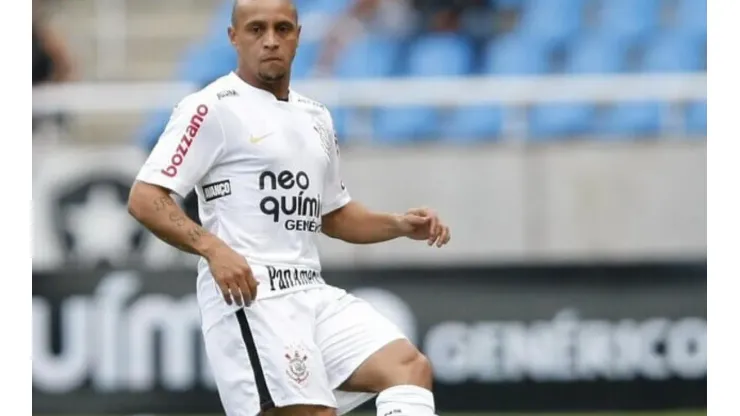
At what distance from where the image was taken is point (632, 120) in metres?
12.9

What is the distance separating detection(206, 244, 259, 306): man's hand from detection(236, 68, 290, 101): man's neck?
71cm

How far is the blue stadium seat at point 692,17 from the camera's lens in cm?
1429

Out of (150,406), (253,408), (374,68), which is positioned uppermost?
(374,68)

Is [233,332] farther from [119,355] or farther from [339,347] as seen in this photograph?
[119,355]

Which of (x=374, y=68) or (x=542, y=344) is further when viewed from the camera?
(x=374, y=68)

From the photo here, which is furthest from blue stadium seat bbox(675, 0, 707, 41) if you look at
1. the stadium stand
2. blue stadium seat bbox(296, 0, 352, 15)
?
blue stadium seat bbox(296, 0, 352, 15)

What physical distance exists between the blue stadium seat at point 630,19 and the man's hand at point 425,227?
28.0 feet

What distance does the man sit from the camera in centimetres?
565

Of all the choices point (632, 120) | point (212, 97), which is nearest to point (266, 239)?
point (212, 97)

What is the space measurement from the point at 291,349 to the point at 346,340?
0.81 ft

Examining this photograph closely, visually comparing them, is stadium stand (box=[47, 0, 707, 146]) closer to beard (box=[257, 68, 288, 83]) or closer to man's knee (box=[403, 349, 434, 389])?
beard (box=[257, 68, 288, 83])

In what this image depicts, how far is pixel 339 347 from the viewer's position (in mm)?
5820
